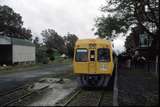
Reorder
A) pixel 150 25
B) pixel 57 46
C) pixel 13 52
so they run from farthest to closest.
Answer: pixel 57 46
pixel 13 52
pixel 150 25

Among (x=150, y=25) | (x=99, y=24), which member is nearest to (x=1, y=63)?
(x=99, y=24)

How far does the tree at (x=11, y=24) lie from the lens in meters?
83.6

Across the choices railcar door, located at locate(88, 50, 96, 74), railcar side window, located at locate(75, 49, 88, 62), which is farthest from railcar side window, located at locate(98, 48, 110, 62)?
railcar side window, located at locate(75, 49, 88, 62)

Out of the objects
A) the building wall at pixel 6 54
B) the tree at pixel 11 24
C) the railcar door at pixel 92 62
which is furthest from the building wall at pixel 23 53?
the railcar door at pixel 92 62

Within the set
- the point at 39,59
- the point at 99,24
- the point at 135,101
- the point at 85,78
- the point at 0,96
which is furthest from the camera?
the point at 39,59

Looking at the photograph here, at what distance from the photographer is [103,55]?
19.1 m

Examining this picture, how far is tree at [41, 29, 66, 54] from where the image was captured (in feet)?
416

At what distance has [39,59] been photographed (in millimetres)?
69750

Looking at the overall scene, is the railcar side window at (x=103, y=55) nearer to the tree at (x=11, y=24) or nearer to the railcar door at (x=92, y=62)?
the railcar door at (x=92, y=62)

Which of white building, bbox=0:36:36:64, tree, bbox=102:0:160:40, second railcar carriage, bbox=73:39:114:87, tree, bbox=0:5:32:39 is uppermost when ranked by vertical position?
tree, bbox=0:5:32:39

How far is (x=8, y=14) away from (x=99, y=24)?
5104cm

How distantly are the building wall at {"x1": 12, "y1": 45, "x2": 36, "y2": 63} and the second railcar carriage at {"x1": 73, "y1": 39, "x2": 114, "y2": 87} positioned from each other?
3168cm

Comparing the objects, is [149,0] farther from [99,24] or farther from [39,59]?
[39,59]

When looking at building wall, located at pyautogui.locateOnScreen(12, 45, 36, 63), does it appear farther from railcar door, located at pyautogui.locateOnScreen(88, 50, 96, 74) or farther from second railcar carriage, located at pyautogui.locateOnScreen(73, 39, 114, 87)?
railcar door, located at pyautogui.locateOnScreen(88, 50, 96, 74)
